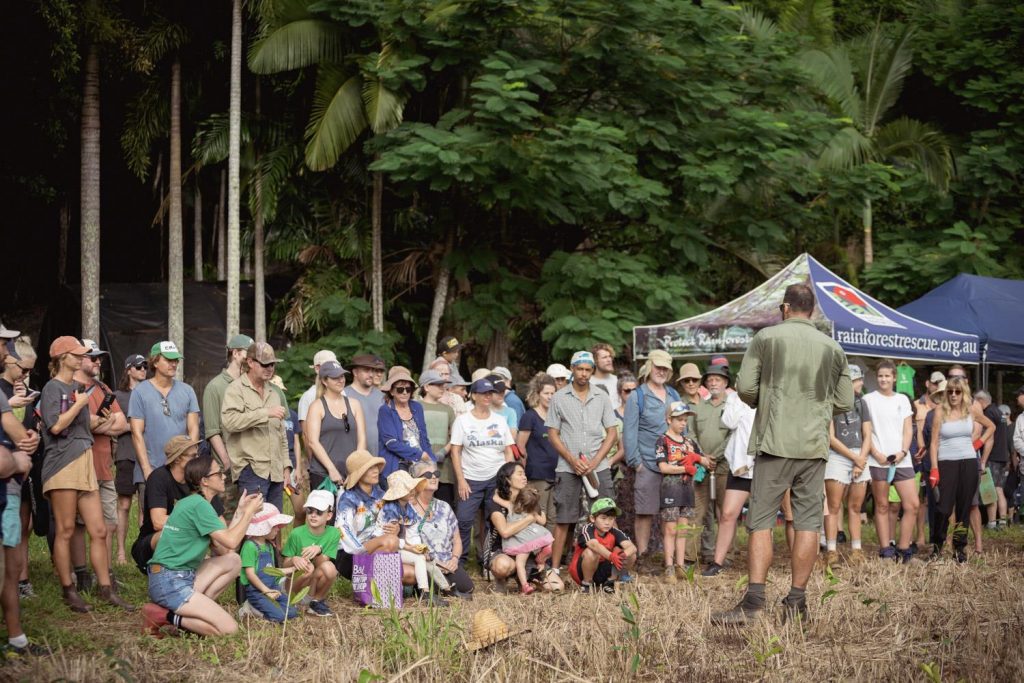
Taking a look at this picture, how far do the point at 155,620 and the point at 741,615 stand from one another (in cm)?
361

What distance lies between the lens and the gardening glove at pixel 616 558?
9.27 meters

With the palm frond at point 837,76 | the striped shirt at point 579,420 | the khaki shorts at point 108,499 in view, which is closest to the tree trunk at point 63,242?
the palm frond at point 837,76

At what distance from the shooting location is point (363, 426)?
9727 millimetres

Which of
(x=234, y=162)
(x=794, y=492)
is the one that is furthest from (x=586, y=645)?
(x=234, y=162)

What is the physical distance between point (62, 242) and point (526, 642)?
22.4 metres

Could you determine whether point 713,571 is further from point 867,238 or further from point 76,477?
point 867,238

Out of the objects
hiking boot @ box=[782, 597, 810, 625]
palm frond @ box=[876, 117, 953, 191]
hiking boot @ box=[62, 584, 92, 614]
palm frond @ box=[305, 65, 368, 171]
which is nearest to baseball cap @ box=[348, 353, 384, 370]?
hiking boot @ box=[62, 584, 92, 614]

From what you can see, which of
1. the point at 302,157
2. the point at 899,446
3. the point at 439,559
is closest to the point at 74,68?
the point at 302,157

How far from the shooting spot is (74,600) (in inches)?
313

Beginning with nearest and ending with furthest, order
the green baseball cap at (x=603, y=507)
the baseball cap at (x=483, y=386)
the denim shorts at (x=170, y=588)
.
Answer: the denim shorts at (x=170, y=588), the green baseball cap at (x=603, y=507), the baseball cap at (x=483, y=386)

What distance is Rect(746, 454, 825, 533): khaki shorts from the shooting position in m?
7.36

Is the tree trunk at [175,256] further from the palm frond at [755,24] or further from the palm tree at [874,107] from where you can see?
the palm tree at [874,107]

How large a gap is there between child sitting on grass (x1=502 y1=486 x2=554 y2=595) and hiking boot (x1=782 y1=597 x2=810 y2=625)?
266 cm

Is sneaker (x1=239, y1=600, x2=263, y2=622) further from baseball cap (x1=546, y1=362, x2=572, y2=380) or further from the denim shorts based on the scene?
baseball cap (x1=546, y1=362, x2=572, y2=380)
